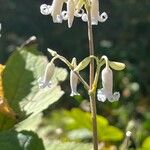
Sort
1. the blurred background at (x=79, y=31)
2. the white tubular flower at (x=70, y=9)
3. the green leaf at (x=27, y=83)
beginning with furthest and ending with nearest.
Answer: the blurred background at (x=79, y=31)
the green leaf at (x=27, y=83)
the white tubular flower at (x=70, y=9)

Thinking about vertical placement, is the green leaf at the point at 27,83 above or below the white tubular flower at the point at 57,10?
below

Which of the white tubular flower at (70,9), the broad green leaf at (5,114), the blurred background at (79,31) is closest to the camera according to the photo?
the white tubular flower at (70,9)

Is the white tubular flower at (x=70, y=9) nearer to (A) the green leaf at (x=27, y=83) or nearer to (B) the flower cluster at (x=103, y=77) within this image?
(B) the flower cluster at (x=103, y=77)

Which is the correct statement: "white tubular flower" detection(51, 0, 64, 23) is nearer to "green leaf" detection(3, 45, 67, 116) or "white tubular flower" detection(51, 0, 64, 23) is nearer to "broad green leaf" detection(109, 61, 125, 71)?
"broad green leaf" detection(109, 61, 125, 71)

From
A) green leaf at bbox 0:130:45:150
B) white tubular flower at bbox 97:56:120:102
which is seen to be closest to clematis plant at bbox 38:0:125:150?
white tubular flower at bbox 97:56:120:102

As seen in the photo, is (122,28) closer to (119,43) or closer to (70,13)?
(119,43)

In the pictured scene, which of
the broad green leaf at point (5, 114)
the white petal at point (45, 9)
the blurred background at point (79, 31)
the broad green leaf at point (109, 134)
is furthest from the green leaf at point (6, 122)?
the blurred background at point (79, 31)

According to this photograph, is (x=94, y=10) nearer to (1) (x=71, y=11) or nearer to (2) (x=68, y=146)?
(1) (x=71, y=11)
